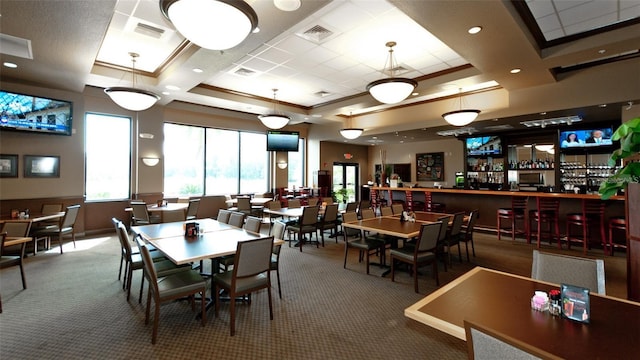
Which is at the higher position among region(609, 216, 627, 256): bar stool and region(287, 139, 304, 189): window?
region(287, 139, 304, 189): window

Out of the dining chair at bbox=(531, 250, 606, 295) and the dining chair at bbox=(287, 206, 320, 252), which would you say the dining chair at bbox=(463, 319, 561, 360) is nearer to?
the dining chair at bbox=(531, 250, 606, 295)

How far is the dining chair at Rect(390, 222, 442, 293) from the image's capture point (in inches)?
150

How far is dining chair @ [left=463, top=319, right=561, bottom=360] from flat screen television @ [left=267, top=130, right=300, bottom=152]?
29.8 feet

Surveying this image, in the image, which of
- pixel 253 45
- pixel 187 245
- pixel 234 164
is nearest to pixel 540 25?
pixel 253 45

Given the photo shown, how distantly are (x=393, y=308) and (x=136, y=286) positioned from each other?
347 cm

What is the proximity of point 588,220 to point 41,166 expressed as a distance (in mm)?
11450

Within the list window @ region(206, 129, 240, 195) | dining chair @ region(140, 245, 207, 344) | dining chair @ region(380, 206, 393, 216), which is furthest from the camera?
window @ region(206, 129, 240, 195)

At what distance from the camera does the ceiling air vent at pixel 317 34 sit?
4.40m

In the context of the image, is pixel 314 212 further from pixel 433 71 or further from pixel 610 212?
pixel 610 212

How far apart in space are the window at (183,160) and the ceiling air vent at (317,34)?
609 centimetres

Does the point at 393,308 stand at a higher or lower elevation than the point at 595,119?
lower

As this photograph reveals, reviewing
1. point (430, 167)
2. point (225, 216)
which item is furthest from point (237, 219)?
point (430, 167)

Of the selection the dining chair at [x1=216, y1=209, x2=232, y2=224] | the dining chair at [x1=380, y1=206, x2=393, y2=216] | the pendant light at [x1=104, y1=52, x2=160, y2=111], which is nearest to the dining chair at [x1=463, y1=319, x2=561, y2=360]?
the dining chair at [x1=216, y1=209, x2=232, y2=224]

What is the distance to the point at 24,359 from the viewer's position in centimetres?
250
